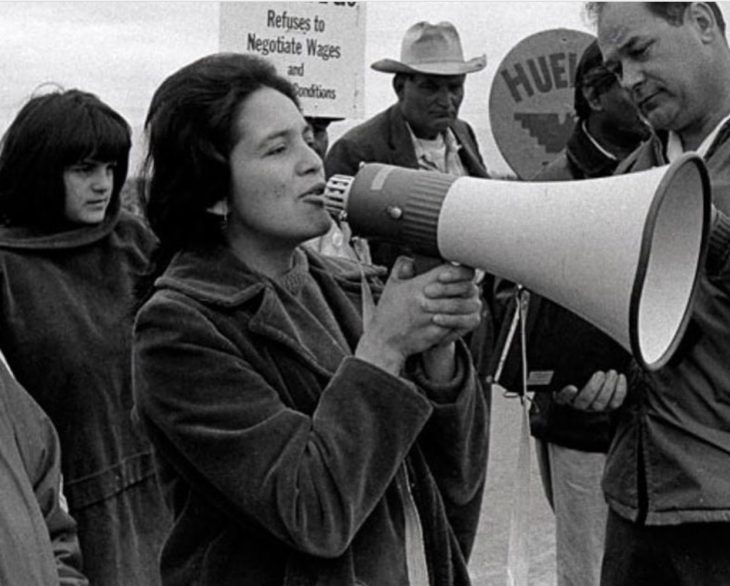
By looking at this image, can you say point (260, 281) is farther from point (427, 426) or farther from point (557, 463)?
point (557, 463)

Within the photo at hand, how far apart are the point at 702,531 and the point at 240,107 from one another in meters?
1.39

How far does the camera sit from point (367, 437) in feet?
8.05

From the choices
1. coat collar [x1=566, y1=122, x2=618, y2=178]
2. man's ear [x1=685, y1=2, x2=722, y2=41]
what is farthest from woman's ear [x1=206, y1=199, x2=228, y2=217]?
coat collar [x1=566, y1=122, x2=618, y2=178]

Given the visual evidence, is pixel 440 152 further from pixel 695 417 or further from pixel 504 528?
pixel 695 417

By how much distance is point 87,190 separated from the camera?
457 cm

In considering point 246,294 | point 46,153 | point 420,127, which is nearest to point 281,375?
point 246,294

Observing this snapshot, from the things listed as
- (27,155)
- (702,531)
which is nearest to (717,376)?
(702,531)

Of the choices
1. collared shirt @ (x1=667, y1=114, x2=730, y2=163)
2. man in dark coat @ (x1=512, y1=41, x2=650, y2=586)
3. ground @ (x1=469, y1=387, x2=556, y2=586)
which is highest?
collared shirt @ (x1=667, y1=114, x2=730, y2=163)

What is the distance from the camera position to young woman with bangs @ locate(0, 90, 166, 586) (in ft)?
14.2

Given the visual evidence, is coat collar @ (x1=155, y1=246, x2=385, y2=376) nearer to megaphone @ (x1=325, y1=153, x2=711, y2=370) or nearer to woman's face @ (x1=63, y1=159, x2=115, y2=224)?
megaphone @ (x1=325, y1=153, x2=711, y2=370)

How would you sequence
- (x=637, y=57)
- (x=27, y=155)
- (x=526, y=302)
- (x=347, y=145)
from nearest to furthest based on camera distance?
(x=526, y=302), (x=637, y=57), (x=27, y=155), (x=347, y=145)

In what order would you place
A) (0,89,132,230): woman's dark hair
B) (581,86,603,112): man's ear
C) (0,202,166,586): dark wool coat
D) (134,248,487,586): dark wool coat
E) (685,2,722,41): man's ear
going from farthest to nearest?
(581,86,603,112): man's ear → (0,89,132,230): woman's dark hair → (0,202,166,586): dark wool coat → (685,2,722,41): man's ear → (134,248,487,586): dark wool coat

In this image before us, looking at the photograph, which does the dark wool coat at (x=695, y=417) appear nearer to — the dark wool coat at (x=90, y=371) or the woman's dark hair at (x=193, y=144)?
the woman's dark hair at (x=193, y=144)

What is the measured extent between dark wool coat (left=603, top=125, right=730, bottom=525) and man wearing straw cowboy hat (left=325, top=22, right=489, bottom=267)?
109 inches
